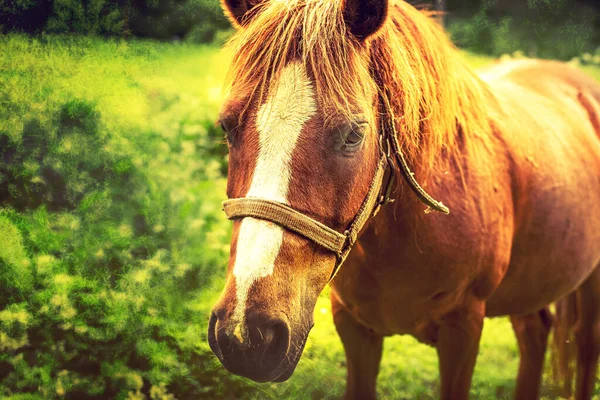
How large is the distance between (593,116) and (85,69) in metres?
3.11

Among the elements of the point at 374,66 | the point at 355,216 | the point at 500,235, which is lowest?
the point at 500,235

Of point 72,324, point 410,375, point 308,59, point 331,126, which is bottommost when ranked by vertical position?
point 410,375

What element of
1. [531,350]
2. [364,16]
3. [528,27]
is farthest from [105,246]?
[528,27]

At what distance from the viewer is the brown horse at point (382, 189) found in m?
1.61

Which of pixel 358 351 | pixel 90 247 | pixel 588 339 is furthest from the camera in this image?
pixel 588 339

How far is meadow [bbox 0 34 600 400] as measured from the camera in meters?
2.80

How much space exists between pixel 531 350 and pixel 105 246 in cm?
278

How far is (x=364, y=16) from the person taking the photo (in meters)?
1.84

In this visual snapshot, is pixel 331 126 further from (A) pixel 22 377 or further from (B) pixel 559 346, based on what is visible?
(B) pixel 559 346

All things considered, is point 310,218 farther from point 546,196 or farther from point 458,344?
point 546,196

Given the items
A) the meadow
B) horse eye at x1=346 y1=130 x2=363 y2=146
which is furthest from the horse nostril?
the meadow

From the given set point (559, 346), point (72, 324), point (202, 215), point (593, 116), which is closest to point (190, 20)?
point (202, 215)

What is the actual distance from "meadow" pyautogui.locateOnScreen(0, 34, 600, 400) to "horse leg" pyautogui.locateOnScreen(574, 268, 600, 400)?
0.51 m

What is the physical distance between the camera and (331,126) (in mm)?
1695
